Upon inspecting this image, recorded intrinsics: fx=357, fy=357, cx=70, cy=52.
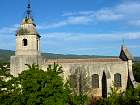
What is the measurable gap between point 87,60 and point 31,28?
1065cm

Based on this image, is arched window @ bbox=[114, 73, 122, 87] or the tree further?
arched window @ bbox=[114, 73, 122, 87]

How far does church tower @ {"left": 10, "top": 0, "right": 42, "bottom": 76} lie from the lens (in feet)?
190

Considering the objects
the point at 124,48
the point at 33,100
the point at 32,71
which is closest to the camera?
the point at 33,100

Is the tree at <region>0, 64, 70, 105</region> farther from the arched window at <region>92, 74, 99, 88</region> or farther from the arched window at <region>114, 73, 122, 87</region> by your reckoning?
the arched window at <region>114, 73, 122, 87</region>

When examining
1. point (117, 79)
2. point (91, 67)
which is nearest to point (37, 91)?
point (91, 67)

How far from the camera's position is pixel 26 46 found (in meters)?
58.8

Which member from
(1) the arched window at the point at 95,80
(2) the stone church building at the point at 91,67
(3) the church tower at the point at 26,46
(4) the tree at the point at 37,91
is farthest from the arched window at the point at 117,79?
(4) the tree at the point at 37,91

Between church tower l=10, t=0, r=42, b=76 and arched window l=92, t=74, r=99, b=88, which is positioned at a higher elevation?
church tower l=10, t=0, r=42, b=76

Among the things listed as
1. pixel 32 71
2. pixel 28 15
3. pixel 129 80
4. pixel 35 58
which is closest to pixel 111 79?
pixel 129 80

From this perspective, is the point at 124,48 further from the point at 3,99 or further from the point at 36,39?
the point at 3,99

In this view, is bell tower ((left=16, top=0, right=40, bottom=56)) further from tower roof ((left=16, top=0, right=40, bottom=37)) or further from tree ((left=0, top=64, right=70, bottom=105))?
tree ((left=0, top=64, right=70, bottom=105))

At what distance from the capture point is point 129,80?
187ft

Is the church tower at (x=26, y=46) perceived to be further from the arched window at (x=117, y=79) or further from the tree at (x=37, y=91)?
the tree at (x=37, y=91)

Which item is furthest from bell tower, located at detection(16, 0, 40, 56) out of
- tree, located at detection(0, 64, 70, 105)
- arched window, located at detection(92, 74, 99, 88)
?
tree, located at detection(0, 64, 70, 105)
